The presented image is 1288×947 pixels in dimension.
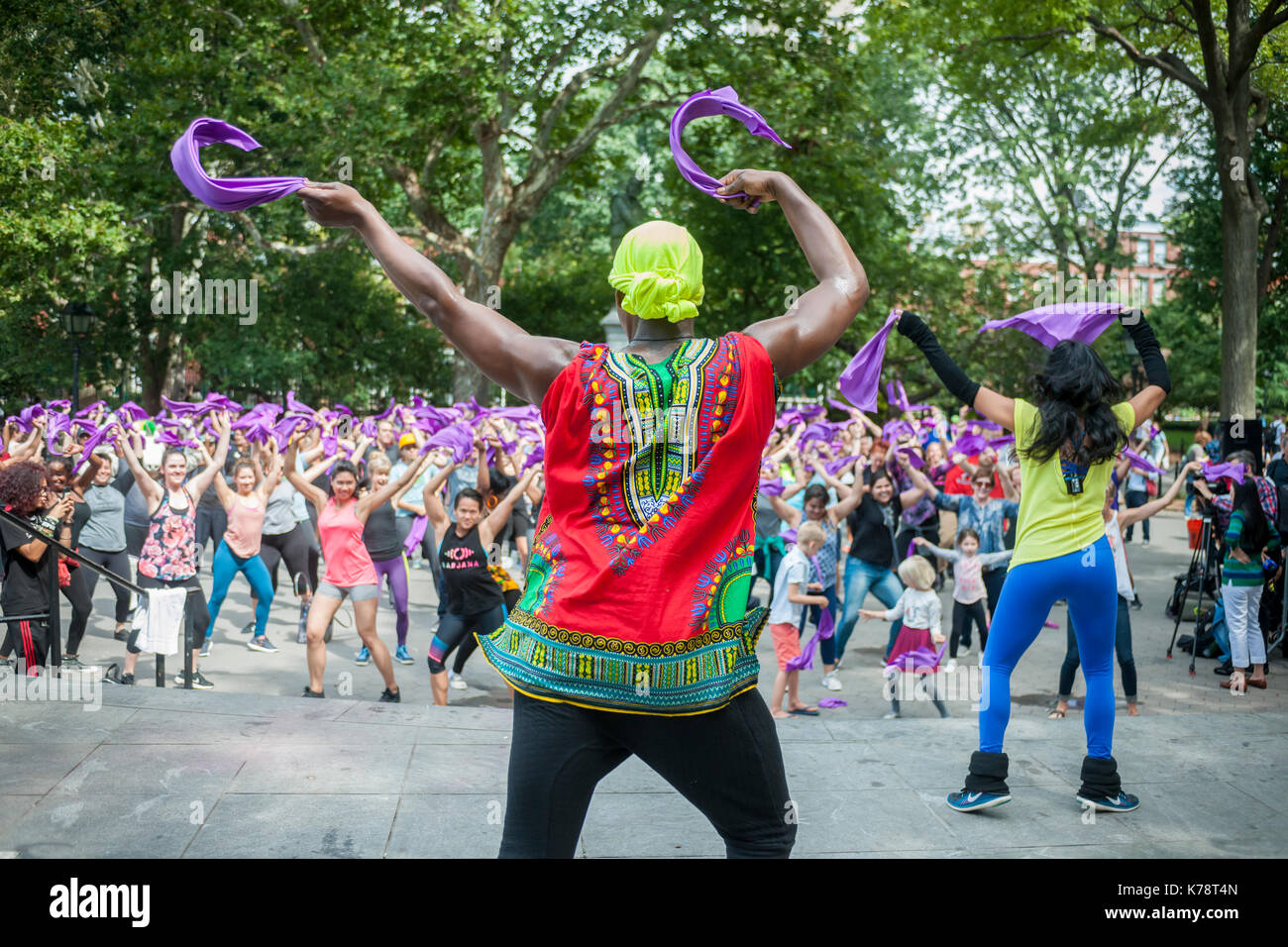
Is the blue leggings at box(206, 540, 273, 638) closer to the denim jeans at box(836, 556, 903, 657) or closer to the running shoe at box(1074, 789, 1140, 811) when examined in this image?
the denim jeans at box(836, 556, 903, 657)

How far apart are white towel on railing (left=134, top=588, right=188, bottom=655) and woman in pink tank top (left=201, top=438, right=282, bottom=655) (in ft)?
5.08

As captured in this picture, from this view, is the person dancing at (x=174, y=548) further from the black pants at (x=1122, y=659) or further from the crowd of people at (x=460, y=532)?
the black pants at (x=1122, y=659)

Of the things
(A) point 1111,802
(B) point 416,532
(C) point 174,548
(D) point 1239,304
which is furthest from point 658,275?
(D) point 1239,304

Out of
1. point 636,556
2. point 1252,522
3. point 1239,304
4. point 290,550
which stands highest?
point 1239,304

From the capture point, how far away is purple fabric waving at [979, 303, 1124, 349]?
215 inches

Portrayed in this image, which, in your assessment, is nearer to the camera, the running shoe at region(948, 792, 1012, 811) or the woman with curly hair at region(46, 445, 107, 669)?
the running shoe at region(948, 792, 1012, 811)

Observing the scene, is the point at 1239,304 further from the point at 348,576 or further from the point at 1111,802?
the point at 348,576

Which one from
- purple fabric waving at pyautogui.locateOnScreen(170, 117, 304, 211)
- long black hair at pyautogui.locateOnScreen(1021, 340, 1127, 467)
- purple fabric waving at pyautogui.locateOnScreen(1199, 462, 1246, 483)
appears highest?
purple fabric waving at pyautogui.locateOnScreen(170, 117, 304, 211)

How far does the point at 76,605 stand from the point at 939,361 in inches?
261

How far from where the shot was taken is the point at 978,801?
187 inches

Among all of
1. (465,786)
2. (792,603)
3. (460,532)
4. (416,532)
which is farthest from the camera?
(416,532)

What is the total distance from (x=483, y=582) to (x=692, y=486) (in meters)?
5.37

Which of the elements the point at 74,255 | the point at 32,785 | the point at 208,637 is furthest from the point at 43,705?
the point at 74,255

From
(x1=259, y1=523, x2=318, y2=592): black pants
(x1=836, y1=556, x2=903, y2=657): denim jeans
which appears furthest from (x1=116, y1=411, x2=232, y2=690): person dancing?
(x1=836, y1=556, x2=903, y2=657): denim jeans
